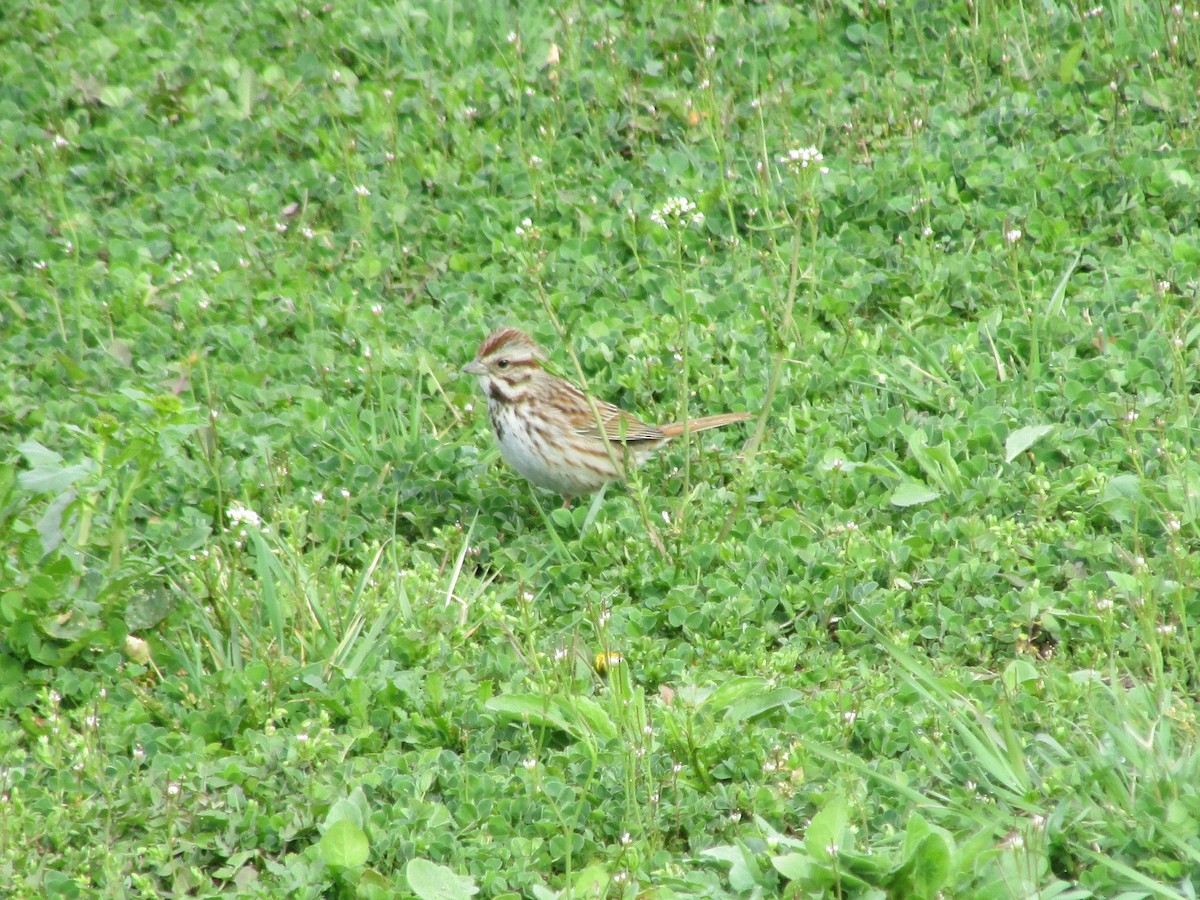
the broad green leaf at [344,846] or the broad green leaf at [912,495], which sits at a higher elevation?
the broad green leaf at [912,495]

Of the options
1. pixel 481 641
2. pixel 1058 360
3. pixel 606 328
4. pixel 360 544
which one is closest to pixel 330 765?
pixel 481 641

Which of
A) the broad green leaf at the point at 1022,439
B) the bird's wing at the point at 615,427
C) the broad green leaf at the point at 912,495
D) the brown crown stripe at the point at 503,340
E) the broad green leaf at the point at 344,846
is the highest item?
the brown crown stripe at the point at 503,340

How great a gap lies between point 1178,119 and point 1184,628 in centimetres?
462

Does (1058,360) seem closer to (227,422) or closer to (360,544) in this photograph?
(360,544)

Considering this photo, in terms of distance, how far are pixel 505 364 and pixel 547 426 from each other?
0.41 m

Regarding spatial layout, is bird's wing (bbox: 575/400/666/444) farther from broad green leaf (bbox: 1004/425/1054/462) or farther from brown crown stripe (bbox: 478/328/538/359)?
broad green leaf (bbox: 1004/425/1054/462)

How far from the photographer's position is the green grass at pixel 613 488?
445cm

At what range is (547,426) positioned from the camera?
21.6ft

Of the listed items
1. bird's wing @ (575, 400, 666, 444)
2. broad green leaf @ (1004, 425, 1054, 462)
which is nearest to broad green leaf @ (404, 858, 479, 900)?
bird's wing @ (575, 400, 666, 444)

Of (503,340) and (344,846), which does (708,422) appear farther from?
(344,846)

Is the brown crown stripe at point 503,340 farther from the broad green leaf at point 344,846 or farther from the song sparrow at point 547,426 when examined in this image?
the broad green leaf at point 344,846

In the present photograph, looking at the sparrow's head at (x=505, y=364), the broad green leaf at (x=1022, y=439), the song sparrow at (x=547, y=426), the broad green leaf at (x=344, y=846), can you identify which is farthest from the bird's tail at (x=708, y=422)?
the broad green leaf at (x=344, y=846)

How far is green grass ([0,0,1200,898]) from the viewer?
445 cm

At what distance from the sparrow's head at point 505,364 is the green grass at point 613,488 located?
1.21 ft
